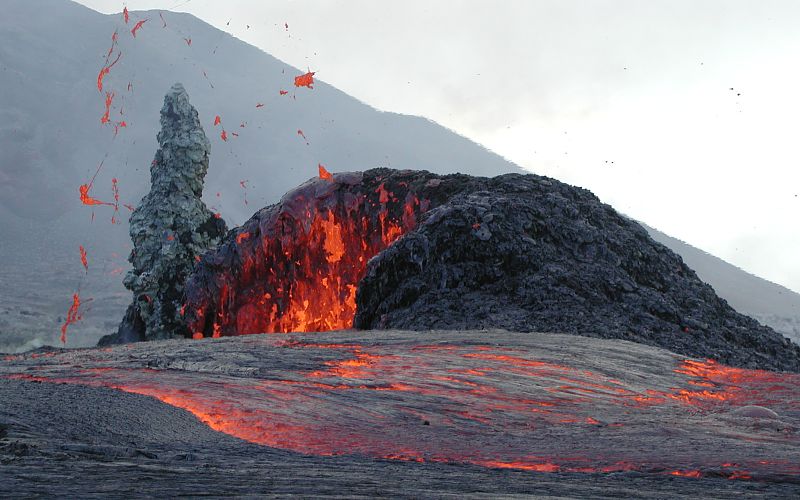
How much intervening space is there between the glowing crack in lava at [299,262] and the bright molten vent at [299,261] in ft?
0.10

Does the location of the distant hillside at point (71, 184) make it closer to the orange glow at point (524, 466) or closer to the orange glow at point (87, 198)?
the orange glow at point (87, 198)

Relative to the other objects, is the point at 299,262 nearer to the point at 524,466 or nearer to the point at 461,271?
the point at 461,271

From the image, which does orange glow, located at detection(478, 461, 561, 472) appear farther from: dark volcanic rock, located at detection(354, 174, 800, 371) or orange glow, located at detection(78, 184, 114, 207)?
orange glow, located at detection(78, 184, 114, 207)

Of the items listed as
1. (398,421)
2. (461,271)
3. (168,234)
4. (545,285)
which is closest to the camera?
(398,421)

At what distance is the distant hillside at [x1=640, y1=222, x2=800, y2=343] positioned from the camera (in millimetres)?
121625

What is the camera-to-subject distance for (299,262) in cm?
2241

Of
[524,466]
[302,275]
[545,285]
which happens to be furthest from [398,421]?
[302,275]

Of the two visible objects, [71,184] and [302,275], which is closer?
[302,275]

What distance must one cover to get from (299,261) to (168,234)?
39.0 ft

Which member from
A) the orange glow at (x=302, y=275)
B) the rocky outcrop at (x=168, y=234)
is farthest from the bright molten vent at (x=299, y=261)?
the rocky outcrop at (x=168, y=234)

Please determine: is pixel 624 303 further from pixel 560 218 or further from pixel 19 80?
pixel 19 80

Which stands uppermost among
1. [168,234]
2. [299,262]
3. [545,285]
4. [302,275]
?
[168,234]

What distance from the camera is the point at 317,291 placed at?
73.2 ft

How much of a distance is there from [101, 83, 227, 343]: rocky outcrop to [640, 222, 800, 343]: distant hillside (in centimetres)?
9759
